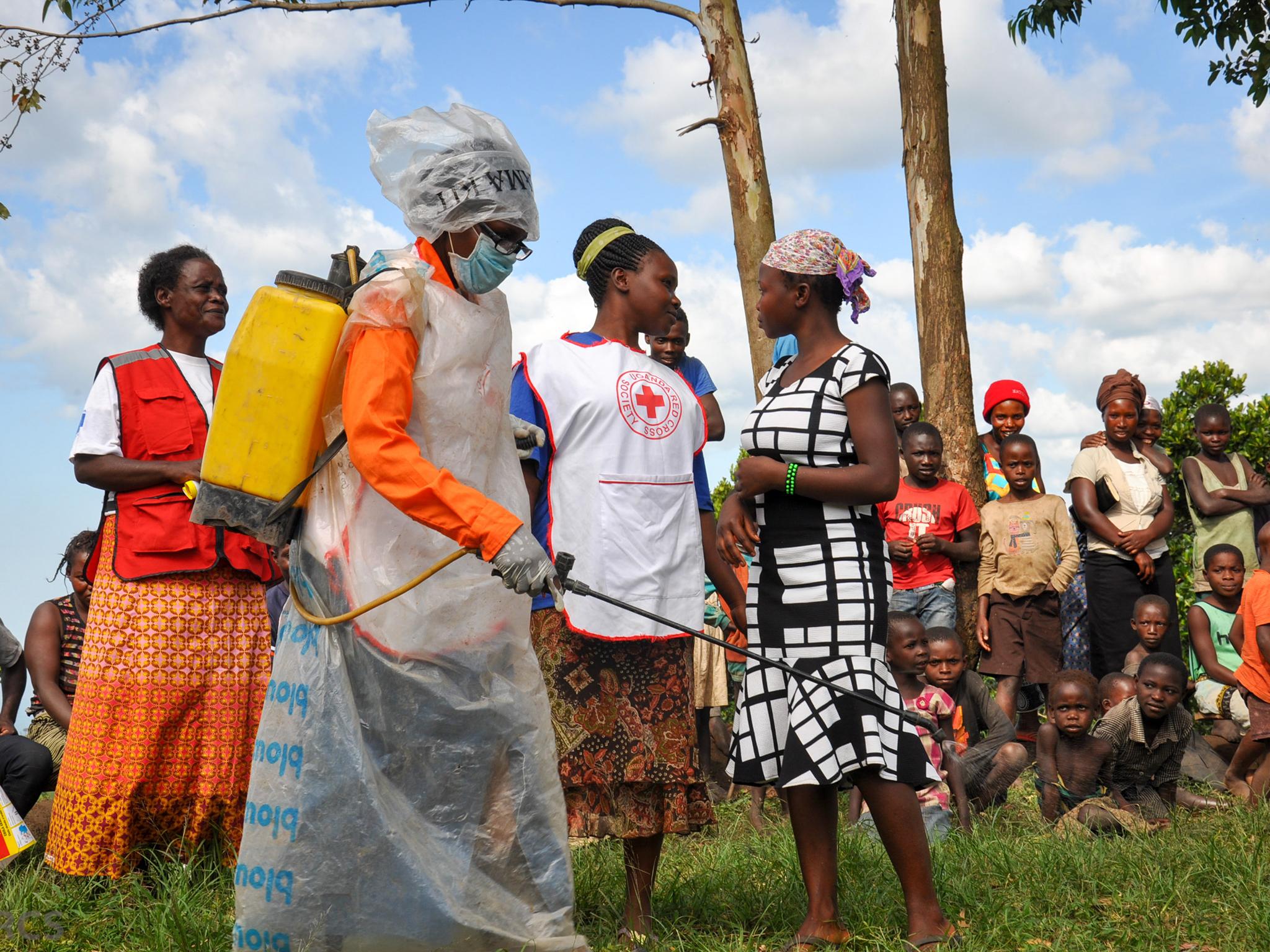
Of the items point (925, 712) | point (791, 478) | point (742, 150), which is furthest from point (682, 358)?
point (791, 478)

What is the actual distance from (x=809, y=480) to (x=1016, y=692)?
4.37m

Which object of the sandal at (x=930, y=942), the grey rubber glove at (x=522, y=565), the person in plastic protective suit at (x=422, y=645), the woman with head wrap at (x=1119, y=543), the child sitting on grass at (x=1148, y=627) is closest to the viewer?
the grey rubber glove at (x=522, y=565)

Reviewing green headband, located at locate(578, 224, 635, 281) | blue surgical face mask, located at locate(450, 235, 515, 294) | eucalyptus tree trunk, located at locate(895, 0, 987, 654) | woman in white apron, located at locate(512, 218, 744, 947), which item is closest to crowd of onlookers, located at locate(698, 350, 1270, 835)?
eucalyptus tree trunk, located at locate(895, 0, 987, 654)

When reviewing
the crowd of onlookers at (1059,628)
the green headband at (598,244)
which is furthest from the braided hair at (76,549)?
the green headband at (598,244)

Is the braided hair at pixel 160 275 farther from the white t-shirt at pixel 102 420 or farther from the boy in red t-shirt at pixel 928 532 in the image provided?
the boy in red t-shirt at pixel 928 532

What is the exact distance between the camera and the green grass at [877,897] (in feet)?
10.9

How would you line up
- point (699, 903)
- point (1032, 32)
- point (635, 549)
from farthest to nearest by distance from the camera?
1. point (1032, 32)
2. point (699, 903)
3. point (635, 549)

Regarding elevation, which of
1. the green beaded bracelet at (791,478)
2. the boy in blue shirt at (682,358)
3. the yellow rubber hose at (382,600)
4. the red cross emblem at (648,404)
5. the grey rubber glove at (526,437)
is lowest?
the yellow rubber hose at (382,600)

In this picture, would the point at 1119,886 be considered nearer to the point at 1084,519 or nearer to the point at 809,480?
the point at 809,480

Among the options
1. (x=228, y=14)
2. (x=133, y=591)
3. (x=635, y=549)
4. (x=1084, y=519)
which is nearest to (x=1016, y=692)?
(x=1084, y=519)

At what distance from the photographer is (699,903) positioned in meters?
Answer: 3.70

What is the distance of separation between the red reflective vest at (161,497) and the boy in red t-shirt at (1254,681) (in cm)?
464

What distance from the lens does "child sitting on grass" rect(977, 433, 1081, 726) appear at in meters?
6.82

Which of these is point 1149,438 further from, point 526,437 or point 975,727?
point 526,437
